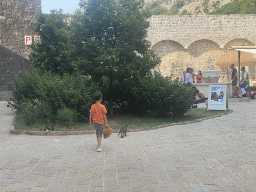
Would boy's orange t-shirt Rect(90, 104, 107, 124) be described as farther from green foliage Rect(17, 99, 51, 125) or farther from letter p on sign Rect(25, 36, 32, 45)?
letter p on sign Rect(25, 36, 32, 45)

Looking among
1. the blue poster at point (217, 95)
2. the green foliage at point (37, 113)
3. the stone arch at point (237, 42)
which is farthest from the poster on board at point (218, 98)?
the stone arch at point (237, 42)

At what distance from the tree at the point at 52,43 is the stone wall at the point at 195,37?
47.4ft

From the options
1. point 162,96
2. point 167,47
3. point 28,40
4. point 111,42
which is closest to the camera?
point 162,96

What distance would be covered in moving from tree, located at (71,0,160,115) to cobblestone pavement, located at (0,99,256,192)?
3033 millimetres

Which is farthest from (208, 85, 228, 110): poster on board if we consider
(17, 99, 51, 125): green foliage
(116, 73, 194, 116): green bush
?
(17, 99, 51, 125): green foliage

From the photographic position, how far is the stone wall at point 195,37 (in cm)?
2658

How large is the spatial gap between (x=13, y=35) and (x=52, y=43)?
7.17 meters

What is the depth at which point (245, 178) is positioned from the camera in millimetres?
3777

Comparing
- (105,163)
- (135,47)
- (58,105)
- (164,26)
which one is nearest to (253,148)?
(105,163)

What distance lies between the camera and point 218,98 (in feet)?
34.6

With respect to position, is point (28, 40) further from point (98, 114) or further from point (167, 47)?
point (98, 114)

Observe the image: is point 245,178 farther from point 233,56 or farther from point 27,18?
point 27,18

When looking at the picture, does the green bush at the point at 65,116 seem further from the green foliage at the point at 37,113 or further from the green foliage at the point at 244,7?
the green foliage at the point at 244,7

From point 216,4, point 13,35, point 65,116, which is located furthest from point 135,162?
point 216,4
